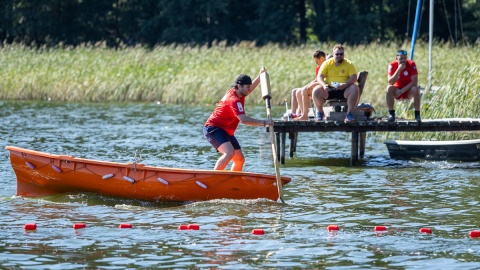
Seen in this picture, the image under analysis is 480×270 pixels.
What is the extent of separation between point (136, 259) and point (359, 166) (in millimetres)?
8871

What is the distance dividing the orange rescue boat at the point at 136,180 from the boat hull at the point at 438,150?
A: 5.45 meters

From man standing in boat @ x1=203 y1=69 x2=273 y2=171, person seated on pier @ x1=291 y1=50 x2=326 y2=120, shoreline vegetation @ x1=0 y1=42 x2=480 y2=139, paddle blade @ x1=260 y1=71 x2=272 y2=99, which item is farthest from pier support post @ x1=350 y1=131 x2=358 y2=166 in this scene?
shoreline vegetation @ x1=0 y1=42 x2=480 y2=139

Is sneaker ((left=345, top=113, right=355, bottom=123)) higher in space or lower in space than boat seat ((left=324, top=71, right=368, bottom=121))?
lower

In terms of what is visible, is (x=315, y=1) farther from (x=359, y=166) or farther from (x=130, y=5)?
(x=359, y=166)

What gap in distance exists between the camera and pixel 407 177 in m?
17.4

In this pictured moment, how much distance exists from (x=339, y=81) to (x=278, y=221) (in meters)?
5.66

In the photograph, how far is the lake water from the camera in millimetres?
10875

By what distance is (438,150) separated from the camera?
62.4ft

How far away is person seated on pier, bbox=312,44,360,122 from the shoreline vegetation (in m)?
11.1

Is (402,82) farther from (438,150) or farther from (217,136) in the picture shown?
(217,136)

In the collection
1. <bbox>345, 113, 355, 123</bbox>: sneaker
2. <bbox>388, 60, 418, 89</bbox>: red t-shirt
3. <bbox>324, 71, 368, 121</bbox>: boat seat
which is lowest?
<bbox>345, 113, 355, 123</bbox>: sneaker

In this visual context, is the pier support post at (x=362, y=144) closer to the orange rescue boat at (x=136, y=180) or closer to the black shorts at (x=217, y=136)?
the black shorts at (x=217, y=136)

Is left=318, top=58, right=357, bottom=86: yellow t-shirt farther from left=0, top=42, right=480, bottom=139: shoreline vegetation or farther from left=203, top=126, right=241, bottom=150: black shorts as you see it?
left=0, top=42, right=480, bottom=139: shoreline vegetation

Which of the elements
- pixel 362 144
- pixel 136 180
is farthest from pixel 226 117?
pixel 362 144
